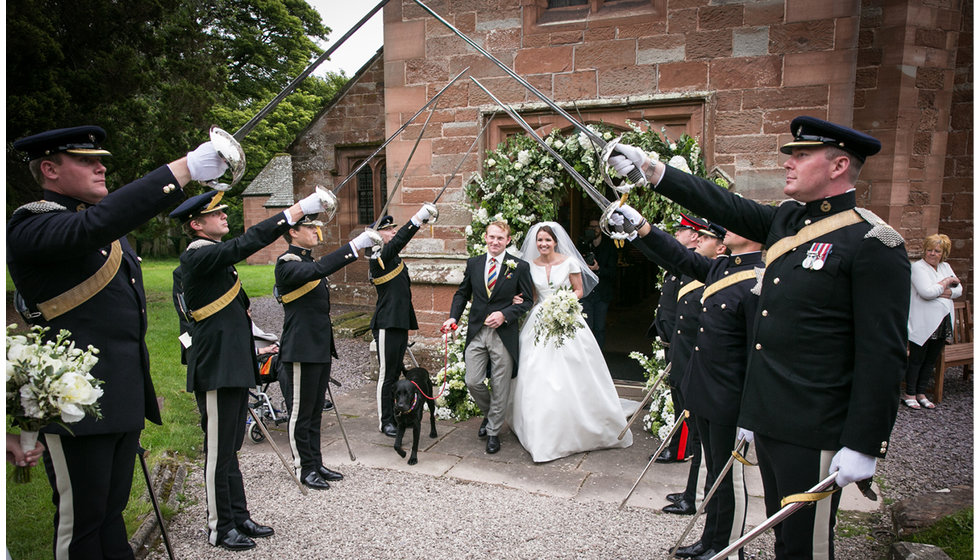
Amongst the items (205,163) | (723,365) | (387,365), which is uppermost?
(205,163)

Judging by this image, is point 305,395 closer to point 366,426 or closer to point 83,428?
point 366,426

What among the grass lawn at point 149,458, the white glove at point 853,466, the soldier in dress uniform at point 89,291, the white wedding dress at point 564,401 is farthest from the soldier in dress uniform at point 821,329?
the grass lawn at point 149,458

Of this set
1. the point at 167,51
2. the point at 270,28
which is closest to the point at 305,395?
the point at 167,51

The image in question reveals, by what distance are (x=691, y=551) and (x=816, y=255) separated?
2.25 metres

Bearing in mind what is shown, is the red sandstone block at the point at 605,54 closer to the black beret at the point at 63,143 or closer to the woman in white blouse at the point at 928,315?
the woman in white blouse at the point at 928,315

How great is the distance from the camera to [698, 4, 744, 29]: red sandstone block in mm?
6445

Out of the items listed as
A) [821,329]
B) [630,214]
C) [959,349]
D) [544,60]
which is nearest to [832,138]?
[821,329]

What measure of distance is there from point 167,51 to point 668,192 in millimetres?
17401

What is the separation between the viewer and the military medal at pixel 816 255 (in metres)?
2.38

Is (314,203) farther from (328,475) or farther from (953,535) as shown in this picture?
(953,535)

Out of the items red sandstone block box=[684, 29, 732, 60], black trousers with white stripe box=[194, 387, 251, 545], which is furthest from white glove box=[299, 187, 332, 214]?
red sandstone block box=[684, 29, 732, 60]

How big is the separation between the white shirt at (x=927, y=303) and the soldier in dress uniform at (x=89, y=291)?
7.87 m

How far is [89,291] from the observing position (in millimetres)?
2666

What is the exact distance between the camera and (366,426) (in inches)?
254
